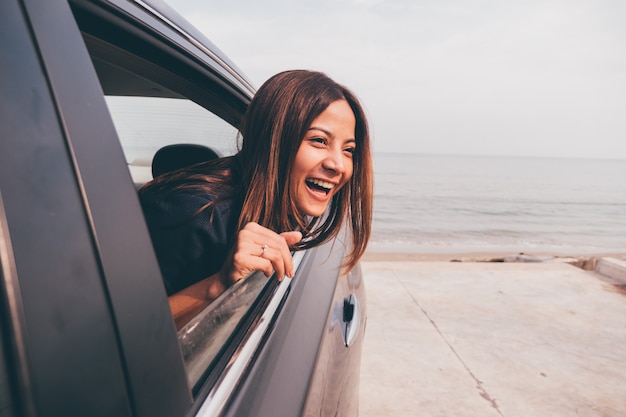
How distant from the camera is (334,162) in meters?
1.51

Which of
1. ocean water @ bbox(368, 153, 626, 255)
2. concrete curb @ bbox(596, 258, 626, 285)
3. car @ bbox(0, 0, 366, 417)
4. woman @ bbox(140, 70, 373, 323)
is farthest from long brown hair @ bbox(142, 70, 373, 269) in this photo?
ocean water @ bbox(368, 153, 626, 255)

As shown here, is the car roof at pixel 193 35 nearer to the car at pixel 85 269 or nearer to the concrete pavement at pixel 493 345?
the car at pixel 85 269

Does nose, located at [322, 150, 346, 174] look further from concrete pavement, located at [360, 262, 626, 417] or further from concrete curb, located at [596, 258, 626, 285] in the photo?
concrete curb, located at [596, 258, 626, 285]

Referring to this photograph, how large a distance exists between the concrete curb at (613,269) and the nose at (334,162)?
18.2 feet

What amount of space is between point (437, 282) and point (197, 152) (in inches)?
160

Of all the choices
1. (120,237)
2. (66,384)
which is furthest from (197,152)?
(66,384)

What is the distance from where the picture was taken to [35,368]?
0.47 meters

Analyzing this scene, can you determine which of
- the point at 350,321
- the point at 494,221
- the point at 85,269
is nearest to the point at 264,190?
the point at 350,321

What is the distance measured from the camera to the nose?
151 centimetres

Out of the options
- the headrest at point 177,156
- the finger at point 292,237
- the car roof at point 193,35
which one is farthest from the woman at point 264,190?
the headrest at point 177,156

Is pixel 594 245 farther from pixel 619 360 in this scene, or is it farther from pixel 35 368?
pixel 35 368

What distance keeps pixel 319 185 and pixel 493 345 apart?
2886 mm

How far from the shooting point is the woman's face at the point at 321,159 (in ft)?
4.91

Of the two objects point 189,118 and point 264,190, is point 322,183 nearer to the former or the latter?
point 264,190
